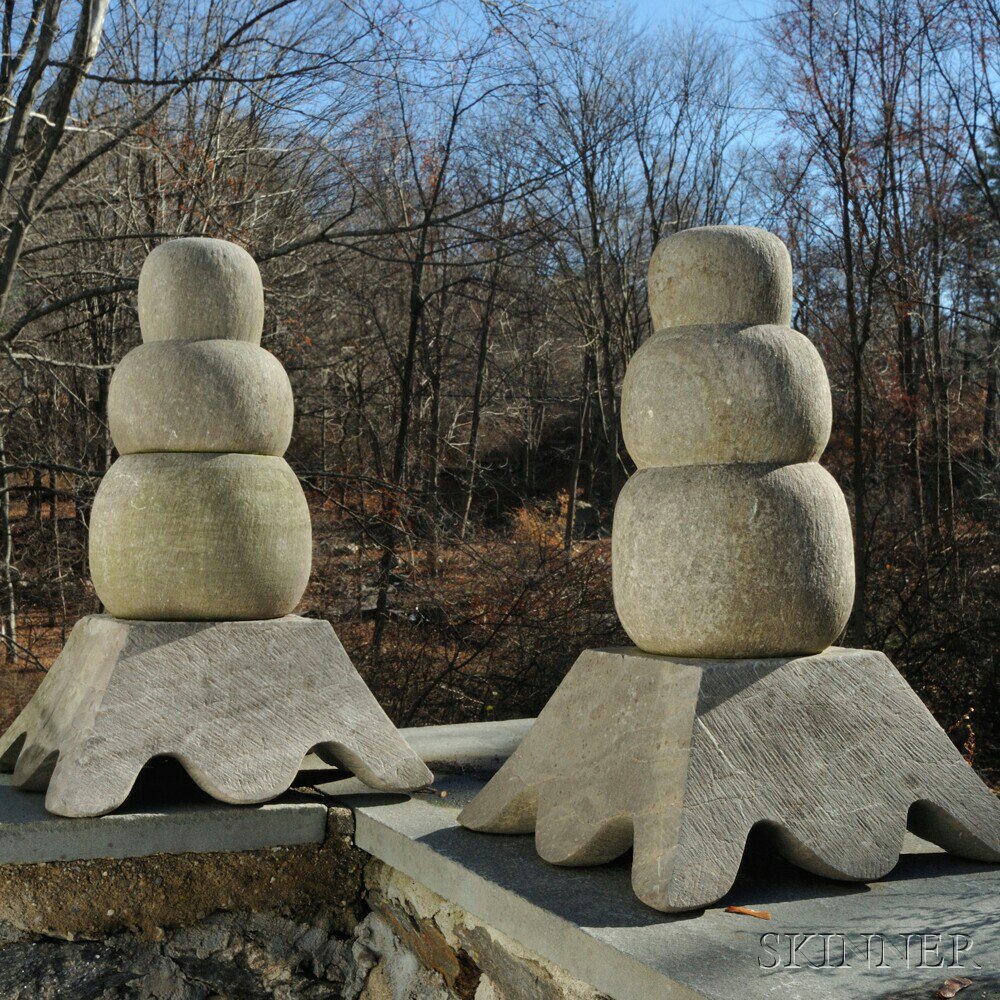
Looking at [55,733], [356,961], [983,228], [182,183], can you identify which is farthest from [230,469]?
[983,228]

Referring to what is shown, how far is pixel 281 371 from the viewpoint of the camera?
402 centimetres

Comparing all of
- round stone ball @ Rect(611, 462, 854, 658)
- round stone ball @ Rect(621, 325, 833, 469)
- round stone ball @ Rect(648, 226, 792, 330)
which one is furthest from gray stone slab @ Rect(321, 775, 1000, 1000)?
round stone ball @ Rect(648, 226, 792, 330)

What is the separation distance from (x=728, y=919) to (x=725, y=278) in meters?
1.77

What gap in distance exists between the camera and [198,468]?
3.77 metres

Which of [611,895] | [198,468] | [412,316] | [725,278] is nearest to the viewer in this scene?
[611,895]

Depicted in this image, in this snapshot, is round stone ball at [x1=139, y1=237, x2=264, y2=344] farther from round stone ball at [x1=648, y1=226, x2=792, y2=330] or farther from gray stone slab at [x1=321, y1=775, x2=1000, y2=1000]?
gray stone slab at [x1=321, y1=775, x2=1000, y2=1000]

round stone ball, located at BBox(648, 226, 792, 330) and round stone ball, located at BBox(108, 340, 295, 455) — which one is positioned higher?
round stone ball, located at BBox(648, 226, 792, 330)

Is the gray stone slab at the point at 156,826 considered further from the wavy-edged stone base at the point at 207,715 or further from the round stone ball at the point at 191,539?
the round stone ball at the point at 191,539

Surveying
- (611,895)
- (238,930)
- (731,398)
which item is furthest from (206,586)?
(731,398)

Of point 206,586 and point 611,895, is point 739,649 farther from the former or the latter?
point 206,586

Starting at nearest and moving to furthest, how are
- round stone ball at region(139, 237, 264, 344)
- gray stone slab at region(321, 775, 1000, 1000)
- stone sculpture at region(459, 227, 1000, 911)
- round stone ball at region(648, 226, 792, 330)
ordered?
gray stone slab at region(321, 775, 1000, 1000) < stone sculpture at region(459, 227, 1000, 911) < round stone ball at region(648, 226, 792, 330) < round stone ball at region(139, 237, 264, 344)

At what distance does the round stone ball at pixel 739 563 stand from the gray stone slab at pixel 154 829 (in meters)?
1.50

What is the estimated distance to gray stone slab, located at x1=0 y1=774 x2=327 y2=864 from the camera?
11.1 feet

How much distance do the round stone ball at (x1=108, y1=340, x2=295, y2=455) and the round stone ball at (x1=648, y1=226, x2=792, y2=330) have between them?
1586 millimetres
